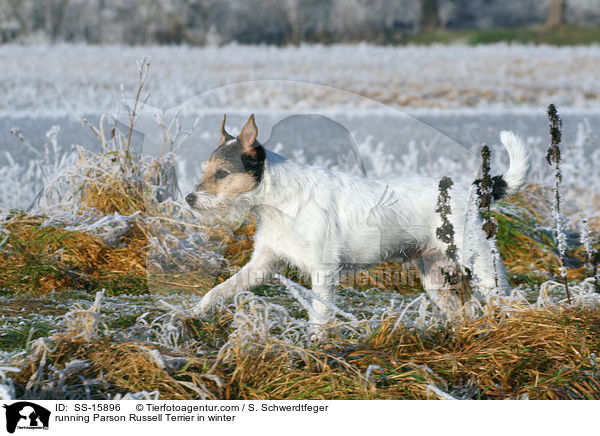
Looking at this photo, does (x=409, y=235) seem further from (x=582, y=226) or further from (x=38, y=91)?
(x=38, y=91)

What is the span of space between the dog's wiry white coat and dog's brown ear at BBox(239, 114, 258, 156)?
11cm

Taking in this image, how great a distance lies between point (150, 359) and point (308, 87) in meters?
1.43

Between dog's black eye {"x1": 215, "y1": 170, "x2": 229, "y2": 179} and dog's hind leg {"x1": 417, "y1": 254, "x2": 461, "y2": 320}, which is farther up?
dog's black eye {"x1": 215, "y1": 170, "x2": 229, "y2": 179}

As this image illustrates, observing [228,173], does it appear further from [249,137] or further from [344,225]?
[344,225]

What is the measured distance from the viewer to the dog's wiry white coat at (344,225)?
238 cm

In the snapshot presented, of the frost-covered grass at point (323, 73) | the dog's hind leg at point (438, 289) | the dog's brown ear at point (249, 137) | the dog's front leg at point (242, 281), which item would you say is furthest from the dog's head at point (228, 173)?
the frost-covered grass at point (323, 73)

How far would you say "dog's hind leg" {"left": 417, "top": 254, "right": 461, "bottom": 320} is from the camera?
8.97 ft

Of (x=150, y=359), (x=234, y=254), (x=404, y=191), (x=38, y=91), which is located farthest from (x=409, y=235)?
(x=38, y=91)

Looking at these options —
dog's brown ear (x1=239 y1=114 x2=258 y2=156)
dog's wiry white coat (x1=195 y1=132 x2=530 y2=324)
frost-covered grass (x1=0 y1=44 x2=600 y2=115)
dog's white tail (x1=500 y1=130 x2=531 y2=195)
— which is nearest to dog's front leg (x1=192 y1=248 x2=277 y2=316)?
dog's wiry white coat (x1=195 y1=132 x2=530 y2=324)

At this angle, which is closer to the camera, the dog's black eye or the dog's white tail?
the dog's black eye

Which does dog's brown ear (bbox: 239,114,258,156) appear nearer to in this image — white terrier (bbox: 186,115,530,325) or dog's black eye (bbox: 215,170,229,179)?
white terrier (bbox: 186,115,530,325)
